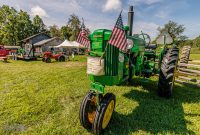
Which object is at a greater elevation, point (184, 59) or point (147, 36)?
point (147, 36)

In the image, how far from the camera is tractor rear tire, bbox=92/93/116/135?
10.3 feet

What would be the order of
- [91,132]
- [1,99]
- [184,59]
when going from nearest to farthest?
[91,132] < [1,99] < [184,59]

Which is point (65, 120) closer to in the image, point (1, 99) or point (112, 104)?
point (112, 104)

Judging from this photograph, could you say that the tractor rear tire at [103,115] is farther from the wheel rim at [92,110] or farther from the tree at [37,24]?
the tree at [37,24]

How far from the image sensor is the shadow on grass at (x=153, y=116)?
3517 mm

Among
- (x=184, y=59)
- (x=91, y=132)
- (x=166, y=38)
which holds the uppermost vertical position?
(x=166, y=38)

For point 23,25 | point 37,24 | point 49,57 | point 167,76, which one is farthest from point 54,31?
point 167,76

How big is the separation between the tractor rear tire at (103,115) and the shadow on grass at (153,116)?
0.27 metres

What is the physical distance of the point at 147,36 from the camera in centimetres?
628

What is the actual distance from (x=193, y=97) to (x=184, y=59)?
17.8ft

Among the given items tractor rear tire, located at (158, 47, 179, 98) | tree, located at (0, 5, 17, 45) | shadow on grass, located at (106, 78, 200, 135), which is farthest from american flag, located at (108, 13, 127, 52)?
tree, located at (0, 5, 17, 45)

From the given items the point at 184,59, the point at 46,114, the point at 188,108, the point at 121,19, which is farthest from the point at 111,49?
the point at 184,59

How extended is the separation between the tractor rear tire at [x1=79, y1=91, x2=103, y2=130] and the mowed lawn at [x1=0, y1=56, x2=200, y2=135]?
174 mm

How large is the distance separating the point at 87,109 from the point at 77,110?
41.4 inches
